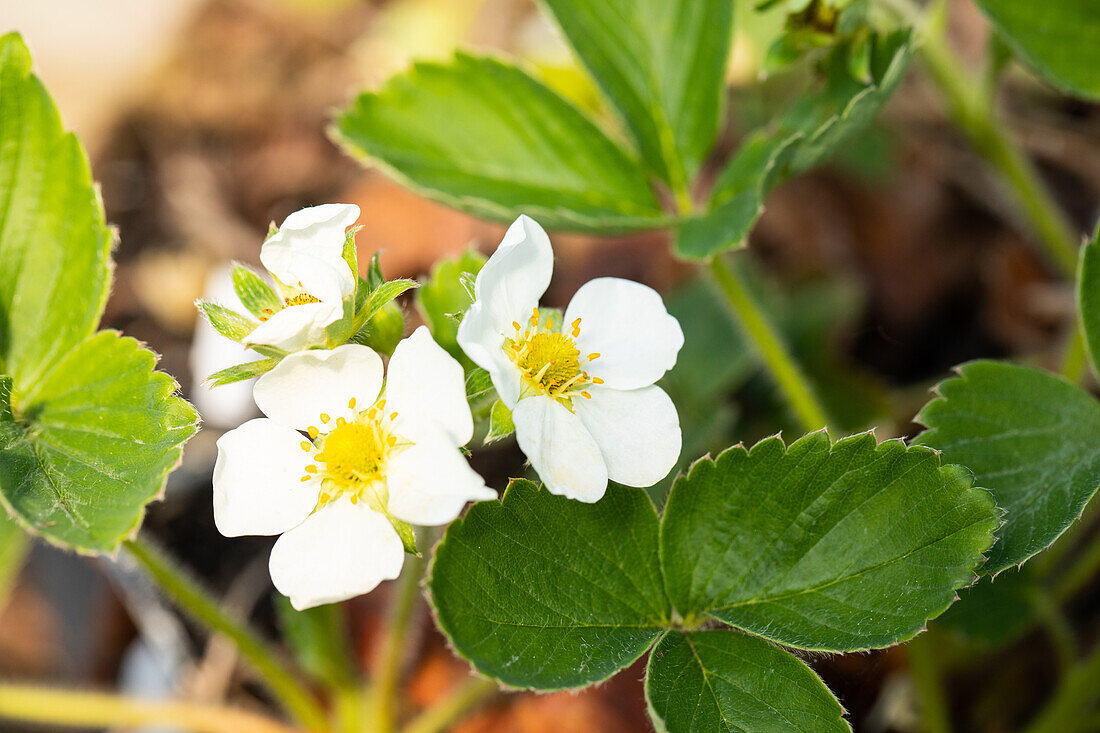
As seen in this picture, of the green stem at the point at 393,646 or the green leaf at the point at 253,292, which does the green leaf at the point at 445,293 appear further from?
the green stem at the point at 393,646

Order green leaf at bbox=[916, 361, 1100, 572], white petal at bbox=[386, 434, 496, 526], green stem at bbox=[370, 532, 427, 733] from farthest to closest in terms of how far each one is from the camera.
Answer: green stem at bbox=[370, 532, 427, 733], green leaf at bbox=[916, 361, 1100, 572], white petal at bbox=[386, 434, 496, 526]

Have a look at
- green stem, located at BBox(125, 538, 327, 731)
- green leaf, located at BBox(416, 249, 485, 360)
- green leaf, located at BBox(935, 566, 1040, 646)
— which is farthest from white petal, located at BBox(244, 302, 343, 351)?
green leaf, located at BBox(935, 566, 1040, 646)

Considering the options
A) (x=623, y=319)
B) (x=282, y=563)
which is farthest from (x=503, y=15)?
(x=282, y=563)

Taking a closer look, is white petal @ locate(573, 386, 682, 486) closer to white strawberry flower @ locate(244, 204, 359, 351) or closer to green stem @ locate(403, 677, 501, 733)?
white strawberry flower @ locate(244, 204, 359, 351)

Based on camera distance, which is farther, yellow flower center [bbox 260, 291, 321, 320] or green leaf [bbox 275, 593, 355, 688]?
green leaf [bbox 275, 593, 355, 688]

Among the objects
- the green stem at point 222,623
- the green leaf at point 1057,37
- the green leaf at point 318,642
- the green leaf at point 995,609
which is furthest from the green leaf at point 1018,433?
the green leaf at point 318,642

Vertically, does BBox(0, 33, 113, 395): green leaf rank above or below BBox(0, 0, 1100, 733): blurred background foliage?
above

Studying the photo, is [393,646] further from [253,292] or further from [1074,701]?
[1074,701]

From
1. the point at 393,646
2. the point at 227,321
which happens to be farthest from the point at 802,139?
the point at 393,646

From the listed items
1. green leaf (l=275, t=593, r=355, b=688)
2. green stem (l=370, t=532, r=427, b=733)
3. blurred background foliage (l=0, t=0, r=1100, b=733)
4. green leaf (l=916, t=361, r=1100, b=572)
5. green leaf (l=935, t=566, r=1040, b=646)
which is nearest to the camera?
green leaf (l=916, t=361, r=1100, b=572)
